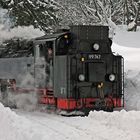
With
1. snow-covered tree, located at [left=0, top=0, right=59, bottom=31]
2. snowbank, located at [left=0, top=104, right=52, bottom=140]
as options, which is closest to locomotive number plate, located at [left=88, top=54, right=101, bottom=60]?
snowbank, located at [left=0, top=104, right=52, bottom=140]

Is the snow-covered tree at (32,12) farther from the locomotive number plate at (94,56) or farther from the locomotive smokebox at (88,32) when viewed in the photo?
the locomotive number plate at (94,56)

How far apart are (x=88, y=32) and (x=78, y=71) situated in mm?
1424

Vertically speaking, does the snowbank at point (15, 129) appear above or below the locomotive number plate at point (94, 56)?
below

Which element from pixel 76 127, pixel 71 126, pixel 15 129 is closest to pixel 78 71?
pixel 71 126

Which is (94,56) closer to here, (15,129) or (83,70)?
(83,70)

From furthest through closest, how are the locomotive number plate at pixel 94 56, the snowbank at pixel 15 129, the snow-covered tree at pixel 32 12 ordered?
the snow-covered tree at pixel 32 12
the locomotive number plate at pixel 94 56
the snowbank at pixel 15 129

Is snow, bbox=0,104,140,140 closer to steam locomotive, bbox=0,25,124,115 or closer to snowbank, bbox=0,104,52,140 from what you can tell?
snowbank, bbox=0,104,52,140

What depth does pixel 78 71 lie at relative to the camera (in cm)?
1483

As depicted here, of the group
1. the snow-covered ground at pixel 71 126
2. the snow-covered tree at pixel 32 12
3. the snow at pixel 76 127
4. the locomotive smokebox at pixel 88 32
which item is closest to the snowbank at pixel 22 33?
the snow-covered tree at pixel 32 12

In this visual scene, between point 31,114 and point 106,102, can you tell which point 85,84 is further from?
point 31,114

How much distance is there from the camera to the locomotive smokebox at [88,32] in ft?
50.2

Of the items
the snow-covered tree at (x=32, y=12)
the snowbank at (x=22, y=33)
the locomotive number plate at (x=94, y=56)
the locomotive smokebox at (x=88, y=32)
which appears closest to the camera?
the locomotive number plate at (x=94, y=56)

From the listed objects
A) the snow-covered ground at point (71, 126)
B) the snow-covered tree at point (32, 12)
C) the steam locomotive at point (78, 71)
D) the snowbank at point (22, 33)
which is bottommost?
the snow-covered ground at point (71, 126)

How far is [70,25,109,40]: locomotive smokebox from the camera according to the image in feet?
50.2
